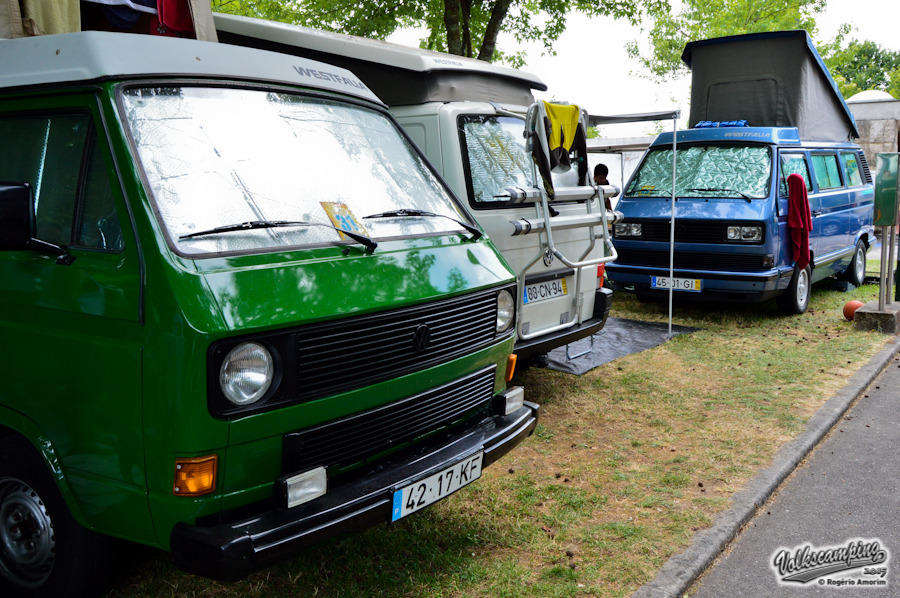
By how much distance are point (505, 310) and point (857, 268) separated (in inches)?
415

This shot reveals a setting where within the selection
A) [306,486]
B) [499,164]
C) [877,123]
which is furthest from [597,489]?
[877,123]

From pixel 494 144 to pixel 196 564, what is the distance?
162 inches

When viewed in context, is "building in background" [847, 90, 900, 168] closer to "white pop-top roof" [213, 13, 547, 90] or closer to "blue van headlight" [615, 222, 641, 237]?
"blue van headlight" [615, 222, 641, 237]

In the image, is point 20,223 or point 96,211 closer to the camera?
point 20,223

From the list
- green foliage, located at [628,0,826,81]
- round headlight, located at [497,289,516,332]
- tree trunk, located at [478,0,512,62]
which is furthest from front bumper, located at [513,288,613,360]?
green foliage, located at [628,0,826,81]

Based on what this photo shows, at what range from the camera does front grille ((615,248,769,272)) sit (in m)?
9.18

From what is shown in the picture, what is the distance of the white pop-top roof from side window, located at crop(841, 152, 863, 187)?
7.42 m

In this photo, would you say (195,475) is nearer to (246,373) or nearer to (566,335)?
(246,373)

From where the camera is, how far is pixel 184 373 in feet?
8.73

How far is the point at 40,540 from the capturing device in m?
3.25

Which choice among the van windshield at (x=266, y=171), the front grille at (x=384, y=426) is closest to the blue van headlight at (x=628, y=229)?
the van windshield at (x=266, y=171)

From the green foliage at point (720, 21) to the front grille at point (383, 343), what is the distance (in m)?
24.5

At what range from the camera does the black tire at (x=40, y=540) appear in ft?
10.2

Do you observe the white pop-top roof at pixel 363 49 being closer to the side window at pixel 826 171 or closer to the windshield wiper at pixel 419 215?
the windshield wiper at pixel 419 215
